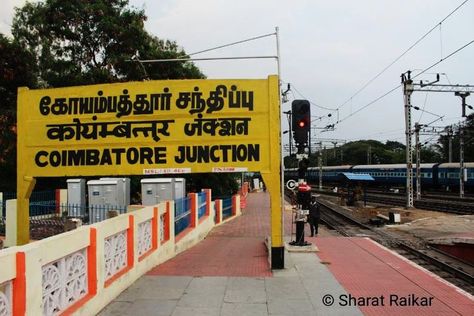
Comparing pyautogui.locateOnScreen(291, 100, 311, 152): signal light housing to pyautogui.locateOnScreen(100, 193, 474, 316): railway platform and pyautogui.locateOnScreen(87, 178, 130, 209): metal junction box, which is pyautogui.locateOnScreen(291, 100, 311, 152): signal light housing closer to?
pyautogui.locateOnScreen(100, 193, 474, 316): railway platform

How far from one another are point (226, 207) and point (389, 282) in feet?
64.9

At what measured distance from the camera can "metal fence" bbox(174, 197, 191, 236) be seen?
1432 centimetres

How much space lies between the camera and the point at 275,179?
1021 centimetres

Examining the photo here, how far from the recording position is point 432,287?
9141 mm

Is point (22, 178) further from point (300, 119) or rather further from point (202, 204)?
point (202, 204)

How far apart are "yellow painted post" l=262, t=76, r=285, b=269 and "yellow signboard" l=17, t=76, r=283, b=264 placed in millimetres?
19

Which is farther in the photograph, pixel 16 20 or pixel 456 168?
pixel 456 168

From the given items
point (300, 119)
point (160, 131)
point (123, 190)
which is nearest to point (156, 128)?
point (160, 131)

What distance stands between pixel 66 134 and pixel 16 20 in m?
20.6

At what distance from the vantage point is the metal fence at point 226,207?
28.4 meters

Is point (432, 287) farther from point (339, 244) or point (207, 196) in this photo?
point (207, 196)

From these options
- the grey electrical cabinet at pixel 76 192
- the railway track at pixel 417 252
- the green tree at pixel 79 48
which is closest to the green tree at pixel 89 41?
the green tree at pixel 79 48

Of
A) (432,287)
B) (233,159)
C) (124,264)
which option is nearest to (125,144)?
(233,159)

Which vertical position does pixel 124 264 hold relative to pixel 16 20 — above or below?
below
